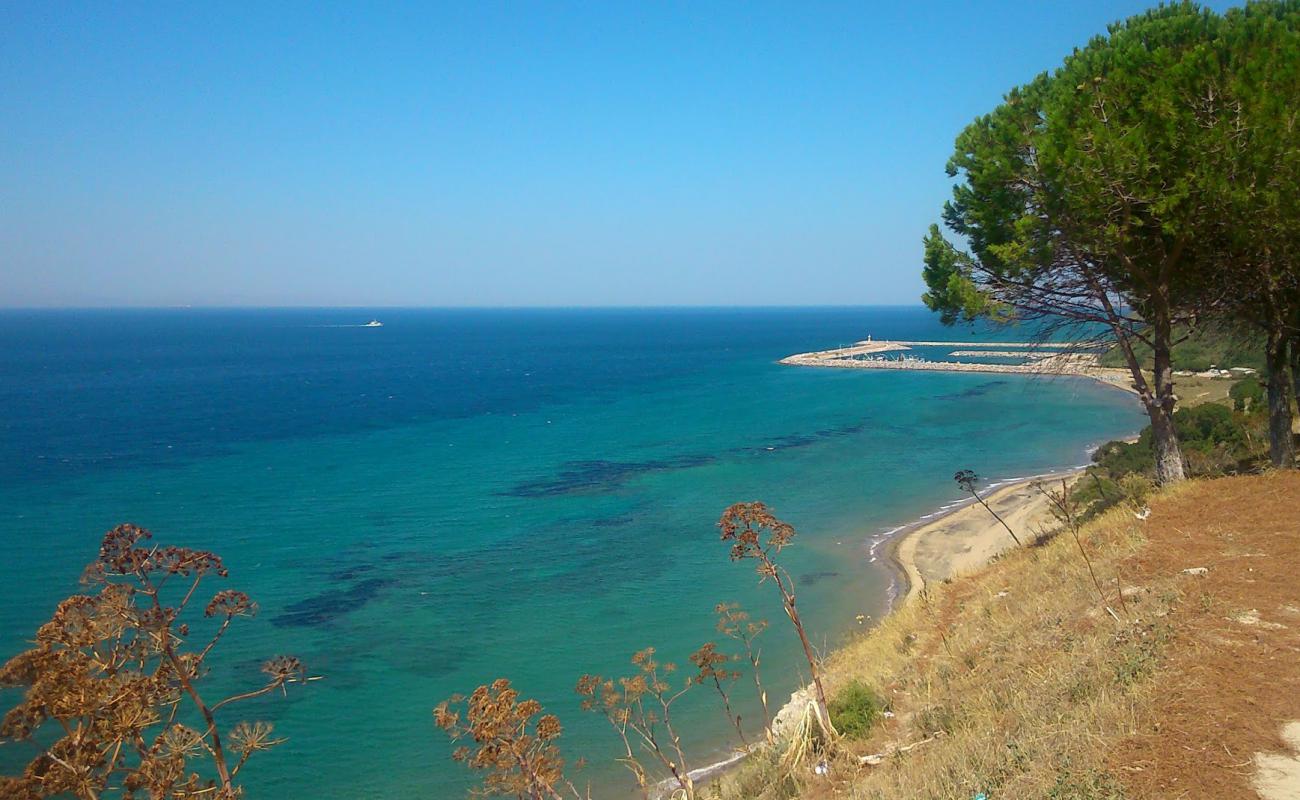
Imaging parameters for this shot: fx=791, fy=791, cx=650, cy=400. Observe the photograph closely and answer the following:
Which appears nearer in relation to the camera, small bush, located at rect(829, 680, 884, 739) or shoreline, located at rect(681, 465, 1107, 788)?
small bush, located at rect(829, 680, 884, 739)

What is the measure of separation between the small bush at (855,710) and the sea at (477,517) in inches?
205

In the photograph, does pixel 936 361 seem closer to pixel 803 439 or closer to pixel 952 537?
pixel 803 439

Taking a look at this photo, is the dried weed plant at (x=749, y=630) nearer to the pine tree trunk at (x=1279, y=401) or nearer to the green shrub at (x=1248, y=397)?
the pine tree trunk at (x=1279, y=401)

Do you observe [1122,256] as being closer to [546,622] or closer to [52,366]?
[546,622]

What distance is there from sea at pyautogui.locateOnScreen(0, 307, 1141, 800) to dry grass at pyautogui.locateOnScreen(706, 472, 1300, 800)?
4.90 m

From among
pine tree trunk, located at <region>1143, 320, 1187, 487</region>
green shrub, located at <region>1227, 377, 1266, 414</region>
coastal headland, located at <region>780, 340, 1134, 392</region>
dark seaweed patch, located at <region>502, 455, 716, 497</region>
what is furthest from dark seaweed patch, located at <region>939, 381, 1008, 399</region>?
pine tree trunk, located at <region>1143, 320, 1187, 487</region>

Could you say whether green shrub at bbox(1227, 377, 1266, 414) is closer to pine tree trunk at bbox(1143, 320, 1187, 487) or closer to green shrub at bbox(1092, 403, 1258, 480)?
green shrub at bbox(1092, 403, 1258, 480)

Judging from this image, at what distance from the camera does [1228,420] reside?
101ft

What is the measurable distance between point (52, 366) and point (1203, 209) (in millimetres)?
140188

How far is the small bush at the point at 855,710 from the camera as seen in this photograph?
32.0 ft

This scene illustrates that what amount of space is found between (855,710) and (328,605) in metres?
21.7

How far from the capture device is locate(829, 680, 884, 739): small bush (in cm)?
975

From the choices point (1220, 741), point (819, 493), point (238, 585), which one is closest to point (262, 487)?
point (238, 585)

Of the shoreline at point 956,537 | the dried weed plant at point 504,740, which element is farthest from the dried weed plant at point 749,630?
the shoreline at point 956,537
